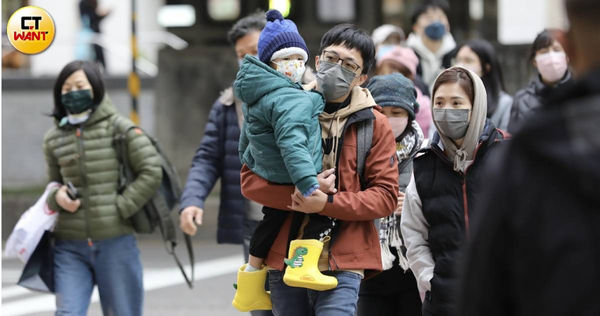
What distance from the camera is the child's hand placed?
456 centimetres

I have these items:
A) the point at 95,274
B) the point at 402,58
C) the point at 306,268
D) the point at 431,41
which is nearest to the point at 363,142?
the point at 306,268

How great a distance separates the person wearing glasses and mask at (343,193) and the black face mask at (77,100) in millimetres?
1960

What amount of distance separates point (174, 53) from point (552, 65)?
736 cm

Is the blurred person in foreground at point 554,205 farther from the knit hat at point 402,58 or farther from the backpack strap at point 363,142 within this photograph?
the knit hat at point 402,58

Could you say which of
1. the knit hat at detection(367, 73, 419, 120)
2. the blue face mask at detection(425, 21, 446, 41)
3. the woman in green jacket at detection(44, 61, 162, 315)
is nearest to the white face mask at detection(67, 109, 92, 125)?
the woman in green jacket at detection(44, 61, 162, 315)

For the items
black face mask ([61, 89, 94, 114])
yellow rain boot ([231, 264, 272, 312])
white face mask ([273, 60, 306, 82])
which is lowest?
yellow rain boot ([231, 264, 272, 312])

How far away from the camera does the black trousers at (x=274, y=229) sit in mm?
4657

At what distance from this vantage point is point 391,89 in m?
5.80

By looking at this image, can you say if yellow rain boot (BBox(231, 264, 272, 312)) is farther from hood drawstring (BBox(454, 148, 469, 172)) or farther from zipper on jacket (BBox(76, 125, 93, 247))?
zipper on jacket (BBox(76, 125, 93, 247))

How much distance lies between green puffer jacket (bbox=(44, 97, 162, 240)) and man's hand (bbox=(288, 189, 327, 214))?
2177mm

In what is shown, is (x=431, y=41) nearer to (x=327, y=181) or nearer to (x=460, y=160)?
(x=460, y=160)

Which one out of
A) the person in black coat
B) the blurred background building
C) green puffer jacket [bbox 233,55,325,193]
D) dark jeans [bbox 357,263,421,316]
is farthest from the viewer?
the blurred background building

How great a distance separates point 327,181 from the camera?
4570mm

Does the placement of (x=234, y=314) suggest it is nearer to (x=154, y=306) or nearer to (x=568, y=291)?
(x=154, y=306)
